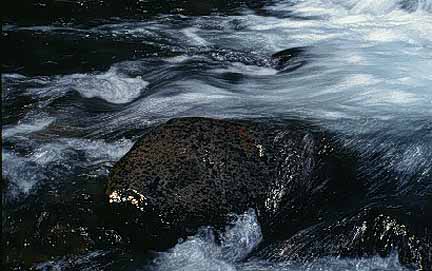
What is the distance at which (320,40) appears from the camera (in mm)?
9695

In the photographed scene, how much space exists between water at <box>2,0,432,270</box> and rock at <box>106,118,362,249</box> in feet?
0.67

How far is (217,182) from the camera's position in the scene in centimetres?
443

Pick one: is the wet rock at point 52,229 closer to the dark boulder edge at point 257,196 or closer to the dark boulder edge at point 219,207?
the dark boulder edge at point 219,207

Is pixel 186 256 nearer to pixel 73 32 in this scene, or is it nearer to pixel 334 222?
pixel 334 222

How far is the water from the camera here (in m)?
5.17

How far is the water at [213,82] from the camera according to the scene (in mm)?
5172

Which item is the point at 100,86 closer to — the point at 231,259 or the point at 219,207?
the point at 219,207

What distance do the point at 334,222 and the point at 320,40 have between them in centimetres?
583

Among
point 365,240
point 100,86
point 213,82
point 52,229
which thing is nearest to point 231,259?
point 365,240

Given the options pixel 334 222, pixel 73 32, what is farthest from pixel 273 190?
pixel 73 32

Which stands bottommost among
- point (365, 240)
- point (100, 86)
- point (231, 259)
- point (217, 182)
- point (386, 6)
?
point (231, 259)

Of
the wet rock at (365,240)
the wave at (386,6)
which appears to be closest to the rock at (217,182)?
the wet rock at (365,240)

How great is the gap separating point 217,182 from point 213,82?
354 cm

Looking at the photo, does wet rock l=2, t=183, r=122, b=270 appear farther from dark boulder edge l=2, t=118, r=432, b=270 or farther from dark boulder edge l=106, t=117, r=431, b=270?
dark boulder edge l=106, t=117, r=431, b=270
